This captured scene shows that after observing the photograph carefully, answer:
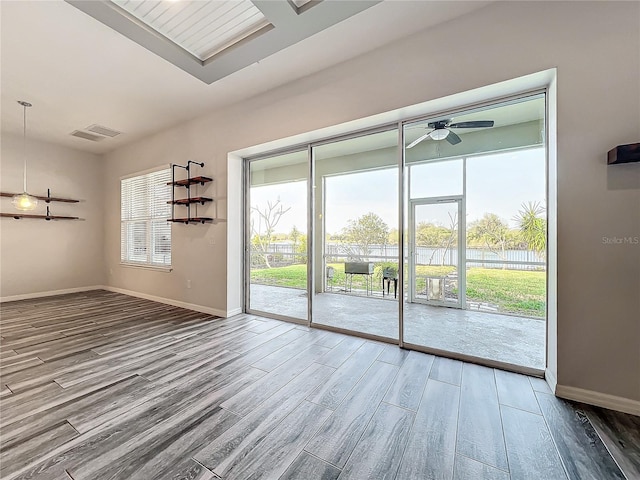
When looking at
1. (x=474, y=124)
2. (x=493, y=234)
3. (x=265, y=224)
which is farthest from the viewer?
(x=265, y=224)

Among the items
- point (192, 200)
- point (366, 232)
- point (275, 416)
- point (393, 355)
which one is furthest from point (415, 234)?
point (192, 200)

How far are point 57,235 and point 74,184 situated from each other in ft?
3.83

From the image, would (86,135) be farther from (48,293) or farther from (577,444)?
(577,444)

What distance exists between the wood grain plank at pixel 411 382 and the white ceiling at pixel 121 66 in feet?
10.4

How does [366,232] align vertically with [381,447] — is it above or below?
above

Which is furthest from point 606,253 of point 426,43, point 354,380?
point 426,43

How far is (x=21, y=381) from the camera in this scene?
2.13 meters

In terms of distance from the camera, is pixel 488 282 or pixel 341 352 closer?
pixel 341 352

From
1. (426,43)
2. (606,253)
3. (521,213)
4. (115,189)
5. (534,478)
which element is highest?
(426,43)

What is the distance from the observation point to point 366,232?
149 inches

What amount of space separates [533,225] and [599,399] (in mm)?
1715

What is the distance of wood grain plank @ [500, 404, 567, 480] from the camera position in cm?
132

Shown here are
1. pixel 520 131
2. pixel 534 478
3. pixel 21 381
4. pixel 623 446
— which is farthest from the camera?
pixel 520 131

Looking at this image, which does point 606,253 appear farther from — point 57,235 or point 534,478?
point 57,235
